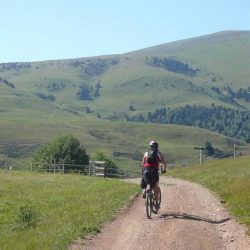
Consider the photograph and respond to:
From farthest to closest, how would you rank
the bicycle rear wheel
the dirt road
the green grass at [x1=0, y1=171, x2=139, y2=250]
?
the bicycle rear wheel → the green grass at [x1=0, y1=171, x2=139, y2=250] → the dirt road

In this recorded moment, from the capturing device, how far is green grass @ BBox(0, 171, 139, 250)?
15.9m

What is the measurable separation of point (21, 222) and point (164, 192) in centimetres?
1195

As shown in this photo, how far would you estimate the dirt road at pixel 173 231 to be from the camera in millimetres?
15453

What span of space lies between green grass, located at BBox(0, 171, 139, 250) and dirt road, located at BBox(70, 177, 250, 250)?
650mm

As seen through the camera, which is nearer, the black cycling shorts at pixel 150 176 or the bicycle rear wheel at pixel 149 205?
the bicycle rear wheel at pixel 149 205

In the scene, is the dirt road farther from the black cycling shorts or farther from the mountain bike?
the black cycling shorts

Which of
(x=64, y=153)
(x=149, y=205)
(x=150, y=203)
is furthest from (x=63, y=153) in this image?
(x=149, y=205)

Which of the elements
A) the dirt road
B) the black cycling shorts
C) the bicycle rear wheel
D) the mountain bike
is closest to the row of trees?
the dirt road

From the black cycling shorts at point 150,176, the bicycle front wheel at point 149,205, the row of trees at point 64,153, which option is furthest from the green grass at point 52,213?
the row of trees at point 64,153

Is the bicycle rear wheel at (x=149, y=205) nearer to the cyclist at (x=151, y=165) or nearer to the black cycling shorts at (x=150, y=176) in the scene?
the cyclist at (x=151, y=165)

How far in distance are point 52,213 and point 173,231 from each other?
256 inches

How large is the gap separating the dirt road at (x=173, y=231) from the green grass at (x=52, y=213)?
650mm

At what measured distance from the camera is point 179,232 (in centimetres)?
1719

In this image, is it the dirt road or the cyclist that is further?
the cyclist
